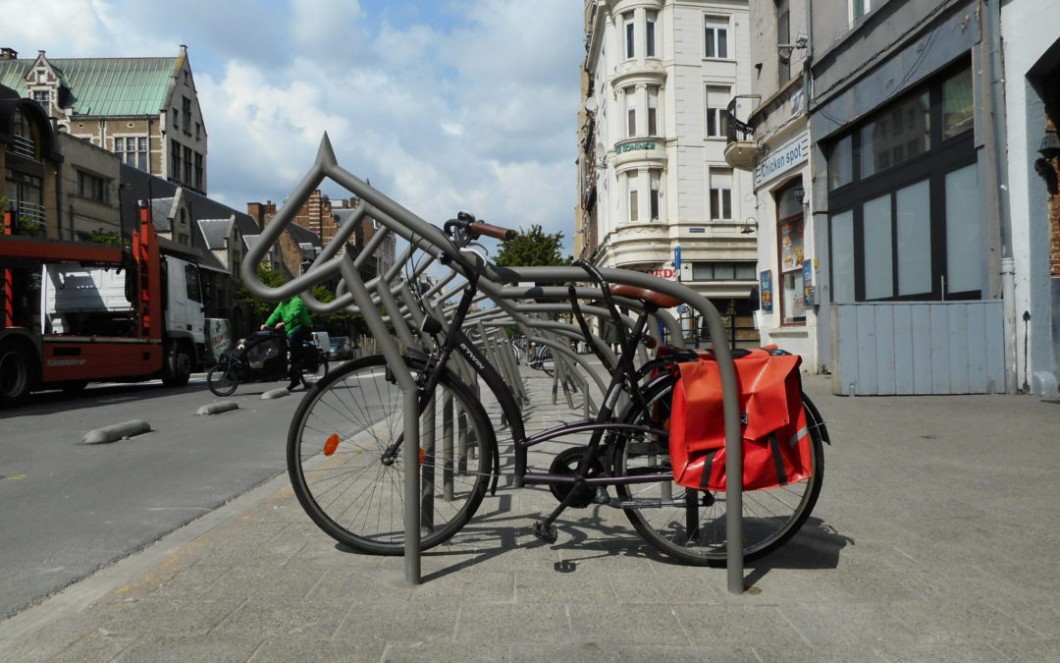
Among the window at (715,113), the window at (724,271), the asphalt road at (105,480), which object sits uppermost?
the window at (715,113)

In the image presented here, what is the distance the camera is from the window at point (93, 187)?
42.1 meters

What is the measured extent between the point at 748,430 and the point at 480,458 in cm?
110

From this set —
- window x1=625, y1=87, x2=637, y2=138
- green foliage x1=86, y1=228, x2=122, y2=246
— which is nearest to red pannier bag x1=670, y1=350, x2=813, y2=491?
window x1=625, y1=87, x2=637, y2=138

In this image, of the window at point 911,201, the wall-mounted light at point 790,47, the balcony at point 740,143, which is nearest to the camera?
the window at point 911,201

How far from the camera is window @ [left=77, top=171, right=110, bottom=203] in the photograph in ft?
138

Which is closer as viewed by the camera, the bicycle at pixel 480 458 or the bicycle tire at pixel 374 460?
the bicycle at pixel 480 458

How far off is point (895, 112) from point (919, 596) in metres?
11.5

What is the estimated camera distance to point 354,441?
402 centimetres

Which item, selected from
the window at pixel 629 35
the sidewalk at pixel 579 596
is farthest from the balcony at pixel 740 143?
the window at pixel 629 35

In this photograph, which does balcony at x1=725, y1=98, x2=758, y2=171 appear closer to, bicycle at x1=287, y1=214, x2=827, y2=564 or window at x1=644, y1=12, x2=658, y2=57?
bicycle at x1=287, y1=214, x2=827, y2=564

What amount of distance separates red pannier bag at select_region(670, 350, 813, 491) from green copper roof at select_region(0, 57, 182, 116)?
231ft

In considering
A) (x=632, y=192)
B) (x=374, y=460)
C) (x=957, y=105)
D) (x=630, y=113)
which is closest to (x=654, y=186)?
(x=632, y=192)

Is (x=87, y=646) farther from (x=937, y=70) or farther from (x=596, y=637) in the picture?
(x=937, y=70)

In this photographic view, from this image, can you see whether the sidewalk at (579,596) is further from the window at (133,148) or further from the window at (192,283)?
the window at (133,148)
